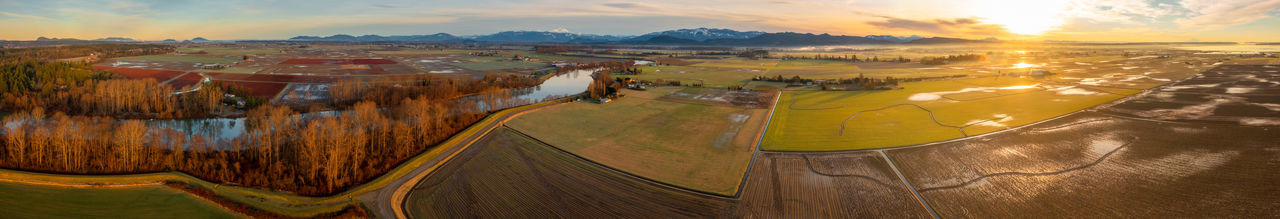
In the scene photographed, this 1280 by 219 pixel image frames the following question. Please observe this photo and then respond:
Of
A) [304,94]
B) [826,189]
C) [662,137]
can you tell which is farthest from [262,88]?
[826,189]

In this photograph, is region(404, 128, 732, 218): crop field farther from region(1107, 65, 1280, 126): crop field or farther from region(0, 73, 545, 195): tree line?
region(1107, 65, 1280, 126): crop field

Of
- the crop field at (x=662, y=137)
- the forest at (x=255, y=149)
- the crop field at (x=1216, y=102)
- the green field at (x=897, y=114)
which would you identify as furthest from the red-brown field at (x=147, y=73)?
the crop field at (x=1216, y=102)

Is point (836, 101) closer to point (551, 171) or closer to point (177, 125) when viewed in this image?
point (551, 171)

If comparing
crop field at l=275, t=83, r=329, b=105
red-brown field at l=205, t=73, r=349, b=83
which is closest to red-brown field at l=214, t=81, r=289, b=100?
crop field at l=275, t=83, r=329, b=105

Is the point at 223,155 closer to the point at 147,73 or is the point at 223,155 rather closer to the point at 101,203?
the point at 101,203

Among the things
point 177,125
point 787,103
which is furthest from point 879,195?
point 177,125
